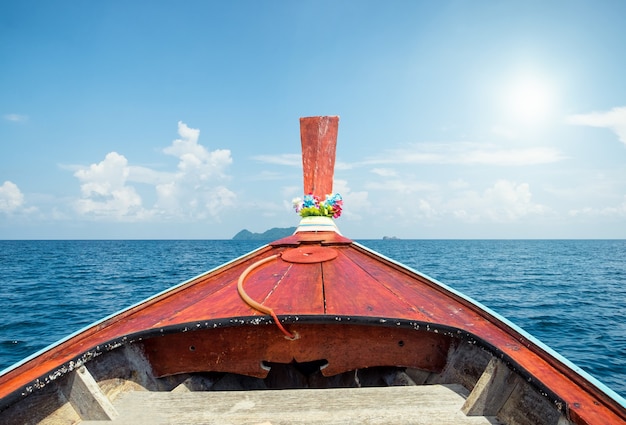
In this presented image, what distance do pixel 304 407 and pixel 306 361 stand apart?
1.75 ft

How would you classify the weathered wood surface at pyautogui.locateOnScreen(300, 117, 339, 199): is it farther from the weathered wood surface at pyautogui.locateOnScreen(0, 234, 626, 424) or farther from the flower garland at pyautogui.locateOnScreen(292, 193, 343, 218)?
the weathered wood surface at pyautogui.locateOnScreen(0, 234, 626, 424)

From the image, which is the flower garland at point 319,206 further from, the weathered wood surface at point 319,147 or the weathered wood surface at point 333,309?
the weathered wood surface at point 333,309

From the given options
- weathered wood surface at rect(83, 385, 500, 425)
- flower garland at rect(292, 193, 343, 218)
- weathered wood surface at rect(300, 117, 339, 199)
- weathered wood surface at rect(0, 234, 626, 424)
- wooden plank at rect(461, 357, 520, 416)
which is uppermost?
weathered wood surface at rect(300, 117, 339, 199)

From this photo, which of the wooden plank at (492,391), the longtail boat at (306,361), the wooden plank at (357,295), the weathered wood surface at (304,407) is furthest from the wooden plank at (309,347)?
the wooden plank at (492,391)

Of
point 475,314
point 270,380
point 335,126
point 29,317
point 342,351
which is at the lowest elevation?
point 29,317

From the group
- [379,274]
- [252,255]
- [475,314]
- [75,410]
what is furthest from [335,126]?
[75,410]

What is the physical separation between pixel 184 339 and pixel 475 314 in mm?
1965

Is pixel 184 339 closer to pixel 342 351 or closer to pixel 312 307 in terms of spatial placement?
pixel 312 307

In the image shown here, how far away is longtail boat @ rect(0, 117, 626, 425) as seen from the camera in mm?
1791

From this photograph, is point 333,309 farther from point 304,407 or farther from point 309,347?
point 304,407

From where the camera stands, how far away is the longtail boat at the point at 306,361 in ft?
5.88

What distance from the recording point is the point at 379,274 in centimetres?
313

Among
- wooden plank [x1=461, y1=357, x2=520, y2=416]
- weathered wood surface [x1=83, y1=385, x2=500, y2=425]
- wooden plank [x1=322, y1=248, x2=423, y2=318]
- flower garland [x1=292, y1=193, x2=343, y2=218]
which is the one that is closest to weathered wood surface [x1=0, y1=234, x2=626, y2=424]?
wooden plank [x1=322, y1=248, x2=423, y2=318]

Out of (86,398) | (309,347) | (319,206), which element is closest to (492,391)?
(309,347)
